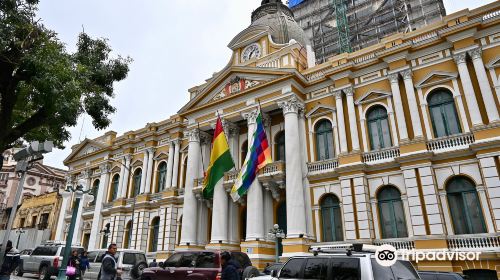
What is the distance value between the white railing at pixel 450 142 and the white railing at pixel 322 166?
475 centimetres

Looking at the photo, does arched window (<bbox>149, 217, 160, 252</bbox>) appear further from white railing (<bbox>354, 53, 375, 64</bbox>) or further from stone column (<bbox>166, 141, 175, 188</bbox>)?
white railing (<bbox>354, 53, 375, 64</bbox>)

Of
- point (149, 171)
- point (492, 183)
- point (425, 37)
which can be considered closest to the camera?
point (492, 183)

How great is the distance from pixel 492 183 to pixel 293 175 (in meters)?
8.84

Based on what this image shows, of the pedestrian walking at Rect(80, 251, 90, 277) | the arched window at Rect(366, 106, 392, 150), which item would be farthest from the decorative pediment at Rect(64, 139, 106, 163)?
the arched window at Rect(366, 106, 392, 150)

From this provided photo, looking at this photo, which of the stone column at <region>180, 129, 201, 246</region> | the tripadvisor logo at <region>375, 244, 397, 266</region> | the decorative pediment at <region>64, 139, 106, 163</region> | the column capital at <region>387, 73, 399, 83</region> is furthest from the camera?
the decorative pediment at <region>64, 139, 106, 163</region>

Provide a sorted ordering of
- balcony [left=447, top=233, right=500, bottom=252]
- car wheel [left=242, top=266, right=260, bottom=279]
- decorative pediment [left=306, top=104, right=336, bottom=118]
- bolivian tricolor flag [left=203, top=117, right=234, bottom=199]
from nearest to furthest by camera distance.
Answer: car wheel [left=242, top=266, right=260, bottom=279] < balcony [left=447, top=233, right=500, bottom=252] < decorative pediment [left=306, top=104, right=336, bottom=118] < bolivian tricolor flag [left=203, top=117, right=234, bottom=199]

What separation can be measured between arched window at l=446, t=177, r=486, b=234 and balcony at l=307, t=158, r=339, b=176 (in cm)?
551

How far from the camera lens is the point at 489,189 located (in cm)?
1443

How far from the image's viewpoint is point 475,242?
14.3 metres

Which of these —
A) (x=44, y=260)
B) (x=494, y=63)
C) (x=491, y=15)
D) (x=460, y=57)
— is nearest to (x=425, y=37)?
(x=460, y=57)

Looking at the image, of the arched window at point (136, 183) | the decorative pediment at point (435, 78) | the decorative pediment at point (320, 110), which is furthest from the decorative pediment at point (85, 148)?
the decorative pediment at point (435, 78)

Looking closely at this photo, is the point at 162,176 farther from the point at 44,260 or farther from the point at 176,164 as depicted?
the point at 44,260

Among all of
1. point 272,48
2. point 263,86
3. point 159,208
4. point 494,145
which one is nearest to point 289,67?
point 263,86

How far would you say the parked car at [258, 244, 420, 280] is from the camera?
6.82 metres
